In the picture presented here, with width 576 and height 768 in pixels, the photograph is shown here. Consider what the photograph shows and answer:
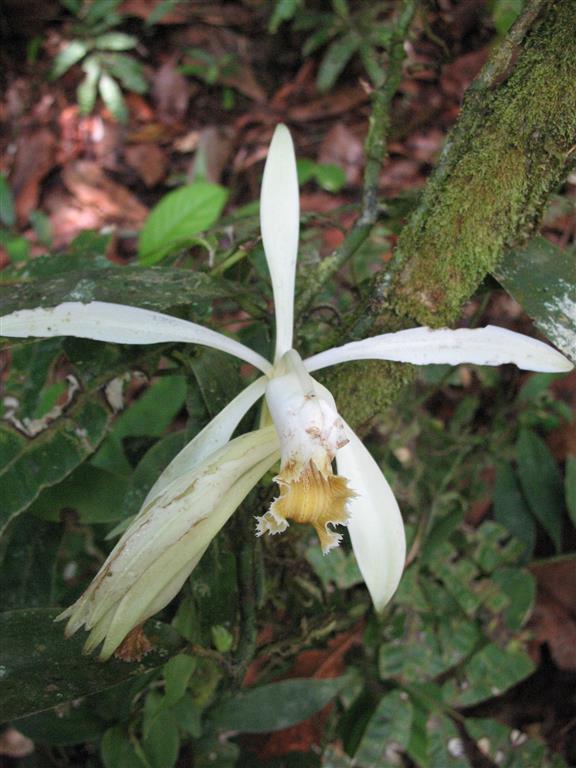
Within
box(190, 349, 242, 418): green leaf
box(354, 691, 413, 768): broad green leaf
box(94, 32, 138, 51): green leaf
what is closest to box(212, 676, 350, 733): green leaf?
box(354, 691, 413, 768): broad green leaf

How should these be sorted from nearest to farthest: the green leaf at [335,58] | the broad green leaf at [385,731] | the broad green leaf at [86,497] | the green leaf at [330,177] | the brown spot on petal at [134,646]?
the brown spot on petal at [134,646]
the broad green leaf at [86,497]
the broad green leaf at [385,731]
the green leaf at [330,177]
the green leaf at [335,58]

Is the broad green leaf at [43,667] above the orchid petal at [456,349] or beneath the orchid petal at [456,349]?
beneath

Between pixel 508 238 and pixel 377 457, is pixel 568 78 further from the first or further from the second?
pixel 377 457

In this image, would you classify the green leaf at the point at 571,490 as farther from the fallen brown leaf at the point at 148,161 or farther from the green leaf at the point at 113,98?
the green leaf at the point at 113,98

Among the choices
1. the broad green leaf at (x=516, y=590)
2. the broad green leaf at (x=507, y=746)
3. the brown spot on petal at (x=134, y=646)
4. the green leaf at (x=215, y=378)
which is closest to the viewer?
the brown spot on petal at (x=134, y=646)

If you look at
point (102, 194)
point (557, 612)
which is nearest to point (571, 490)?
point (557, 612)

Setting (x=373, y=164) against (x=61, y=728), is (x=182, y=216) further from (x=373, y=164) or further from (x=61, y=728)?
(x=61, y=728)

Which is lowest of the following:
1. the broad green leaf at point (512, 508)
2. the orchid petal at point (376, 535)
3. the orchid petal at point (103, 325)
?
the broad green leaf at point (512, 508)

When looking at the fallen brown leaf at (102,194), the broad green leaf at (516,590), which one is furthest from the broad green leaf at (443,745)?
Result: the fallen brown leaf at (102,194)
